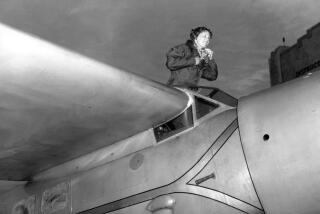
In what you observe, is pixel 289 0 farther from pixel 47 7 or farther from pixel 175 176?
pixel 175 176

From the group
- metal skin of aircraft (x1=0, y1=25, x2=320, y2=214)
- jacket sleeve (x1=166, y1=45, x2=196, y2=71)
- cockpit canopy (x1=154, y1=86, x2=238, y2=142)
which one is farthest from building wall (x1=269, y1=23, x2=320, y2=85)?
metal skin of aircraft (x1=0, y1=25, x2=320, y2=214)

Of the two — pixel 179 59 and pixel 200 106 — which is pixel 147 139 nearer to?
pixel 200 106

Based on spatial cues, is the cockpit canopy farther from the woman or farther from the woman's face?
the woman's face

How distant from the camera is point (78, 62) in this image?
2775 mm

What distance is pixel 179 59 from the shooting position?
461 cm

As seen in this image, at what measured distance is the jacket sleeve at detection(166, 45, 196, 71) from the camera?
4.54m

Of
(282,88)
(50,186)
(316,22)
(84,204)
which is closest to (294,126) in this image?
(282,88)

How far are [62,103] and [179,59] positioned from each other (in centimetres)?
185

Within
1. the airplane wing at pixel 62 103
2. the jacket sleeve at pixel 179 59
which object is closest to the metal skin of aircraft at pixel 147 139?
the airplane wing at pixel 62 103

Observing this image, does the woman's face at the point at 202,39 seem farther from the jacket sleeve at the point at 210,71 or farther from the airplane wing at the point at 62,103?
the airplane wing at the point at 62,103

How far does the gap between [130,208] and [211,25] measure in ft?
33.5

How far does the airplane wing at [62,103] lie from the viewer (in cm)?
267

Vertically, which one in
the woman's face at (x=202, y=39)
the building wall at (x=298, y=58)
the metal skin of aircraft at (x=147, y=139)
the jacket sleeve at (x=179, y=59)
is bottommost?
the metal skin of aircraft at (x=147, y=139)

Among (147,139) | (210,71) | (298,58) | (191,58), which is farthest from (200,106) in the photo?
(298,58)
